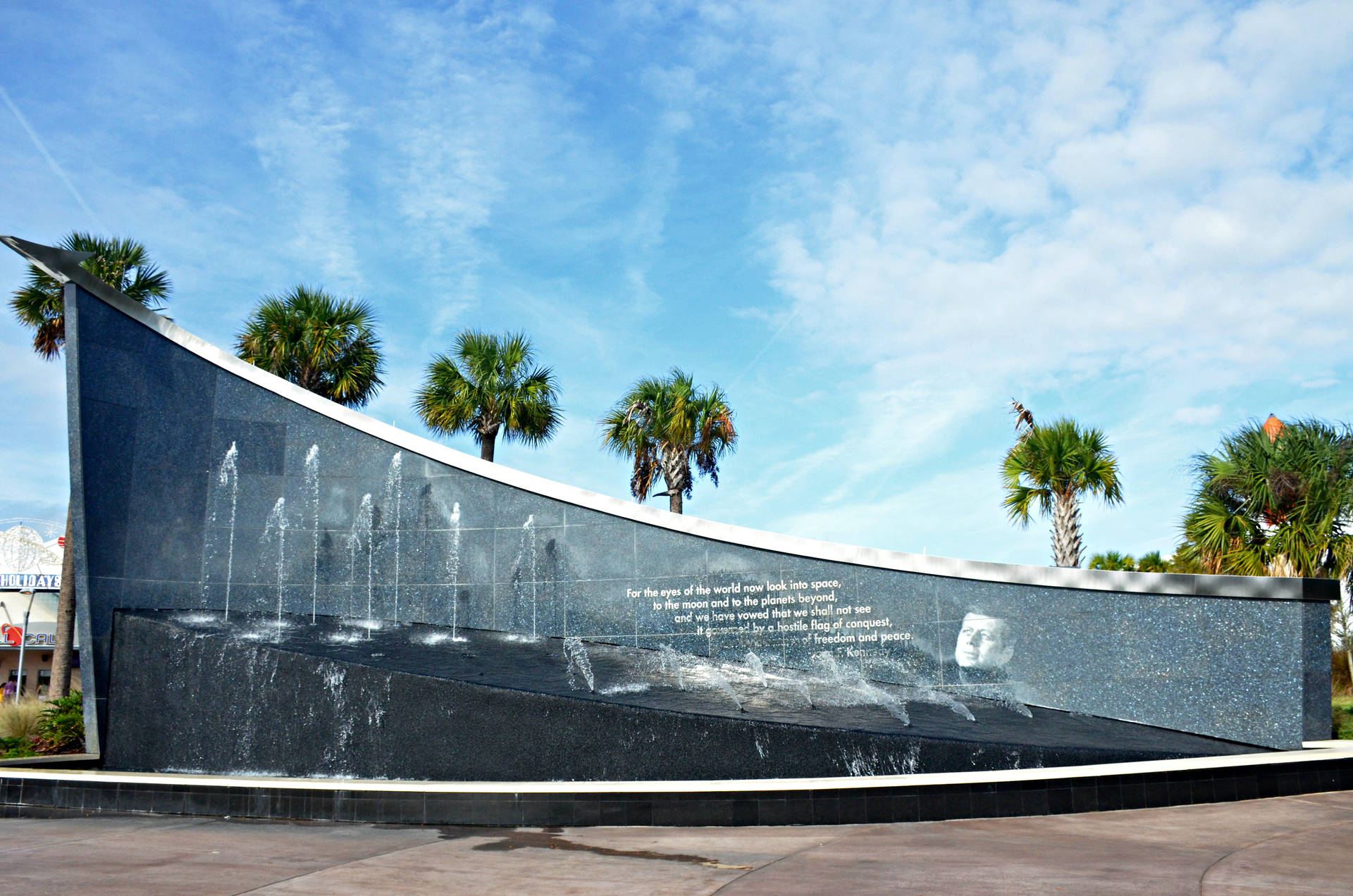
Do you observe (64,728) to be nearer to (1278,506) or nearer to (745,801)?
(745,801)

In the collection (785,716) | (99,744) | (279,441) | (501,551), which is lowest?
(99,744)

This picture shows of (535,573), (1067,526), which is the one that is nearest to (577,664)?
(535,573)

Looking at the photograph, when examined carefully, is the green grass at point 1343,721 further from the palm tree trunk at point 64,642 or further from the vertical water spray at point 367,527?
the palm tree trunk at point 64,642

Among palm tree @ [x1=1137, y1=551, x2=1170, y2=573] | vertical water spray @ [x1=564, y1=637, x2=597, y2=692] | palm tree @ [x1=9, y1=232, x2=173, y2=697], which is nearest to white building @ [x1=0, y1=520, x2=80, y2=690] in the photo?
palm tree @ [x1=9, y1=232, x2=173, y2=697]

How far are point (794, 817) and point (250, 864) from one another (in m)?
4.44

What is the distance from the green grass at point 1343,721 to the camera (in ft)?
43.8

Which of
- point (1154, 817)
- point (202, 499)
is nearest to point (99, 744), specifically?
point (202, 499)

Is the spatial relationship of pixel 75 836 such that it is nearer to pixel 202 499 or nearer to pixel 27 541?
pixel 202 499

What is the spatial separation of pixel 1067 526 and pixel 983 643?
11.5 m

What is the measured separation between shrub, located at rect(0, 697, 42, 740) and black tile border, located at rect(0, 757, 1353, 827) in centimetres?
576

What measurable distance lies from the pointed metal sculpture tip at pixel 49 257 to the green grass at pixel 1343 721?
1989 centimetres

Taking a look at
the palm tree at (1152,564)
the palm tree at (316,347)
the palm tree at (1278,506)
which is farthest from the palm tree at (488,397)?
the palm tree at (1152,564)

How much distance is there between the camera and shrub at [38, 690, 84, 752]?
14000mm

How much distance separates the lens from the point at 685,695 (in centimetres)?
1177
